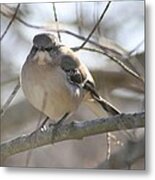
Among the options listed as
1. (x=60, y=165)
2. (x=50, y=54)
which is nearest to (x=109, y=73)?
(x=50, y=54)

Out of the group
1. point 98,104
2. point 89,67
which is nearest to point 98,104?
point 98,104

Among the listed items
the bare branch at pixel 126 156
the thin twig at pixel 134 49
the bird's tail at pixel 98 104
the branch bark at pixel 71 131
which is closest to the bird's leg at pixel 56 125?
the branch bark at pixel 71 131

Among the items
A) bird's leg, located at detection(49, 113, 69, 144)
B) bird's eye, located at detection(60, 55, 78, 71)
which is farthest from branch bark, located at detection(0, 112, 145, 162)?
bird's eye, located at detection(60, 55, 78, 71)

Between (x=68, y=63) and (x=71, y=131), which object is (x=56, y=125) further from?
(x=68, y=63)

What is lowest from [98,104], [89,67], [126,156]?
[126,156]

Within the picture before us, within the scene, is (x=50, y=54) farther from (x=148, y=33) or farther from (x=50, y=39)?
(x=148, y=33)
